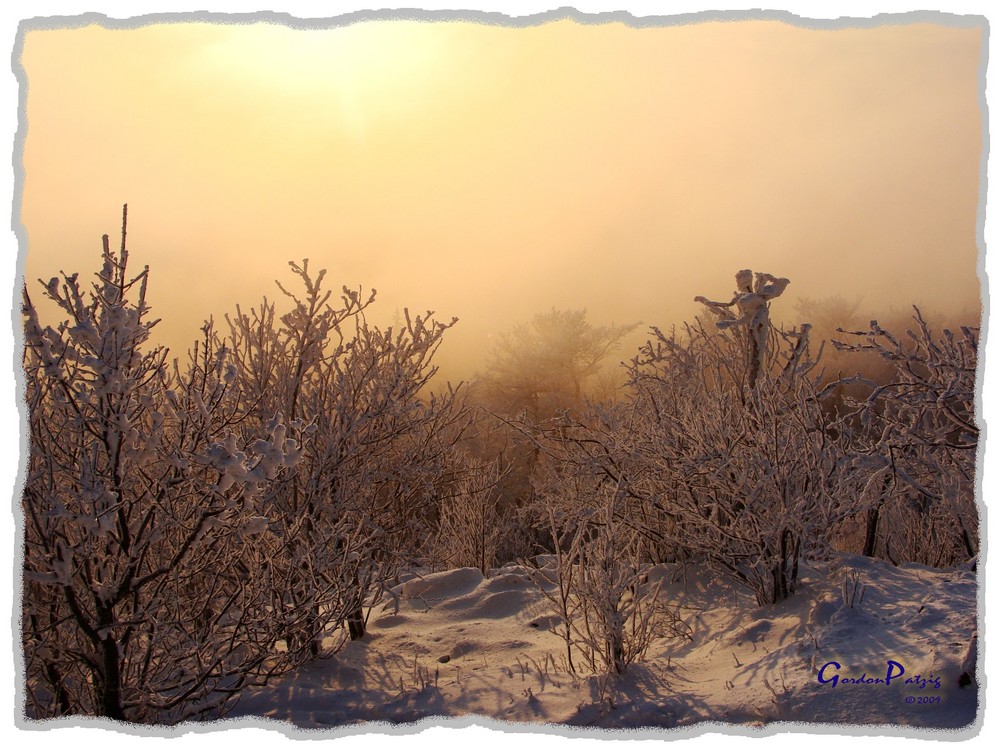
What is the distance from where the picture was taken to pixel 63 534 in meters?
3.02

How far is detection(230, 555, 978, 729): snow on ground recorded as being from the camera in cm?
325

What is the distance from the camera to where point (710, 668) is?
424 cm

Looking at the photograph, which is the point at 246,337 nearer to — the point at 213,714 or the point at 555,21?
the point at 213,714

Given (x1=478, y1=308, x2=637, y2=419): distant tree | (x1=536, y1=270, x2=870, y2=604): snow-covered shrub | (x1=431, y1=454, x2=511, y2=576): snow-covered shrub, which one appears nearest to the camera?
(x1=536, y1=270, x2=870, y2=604): snow-covered shrub

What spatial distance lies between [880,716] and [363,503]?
3680 millimetres

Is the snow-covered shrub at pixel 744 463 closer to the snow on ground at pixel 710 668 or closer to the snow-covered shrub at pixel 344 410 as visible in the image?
the snow on ground at pixel 710 668

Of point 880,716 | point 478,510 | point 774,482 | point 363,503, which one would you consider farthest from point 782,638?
point 478,510

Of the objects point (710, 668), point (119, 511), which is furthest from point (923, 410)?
point (119, 511)
